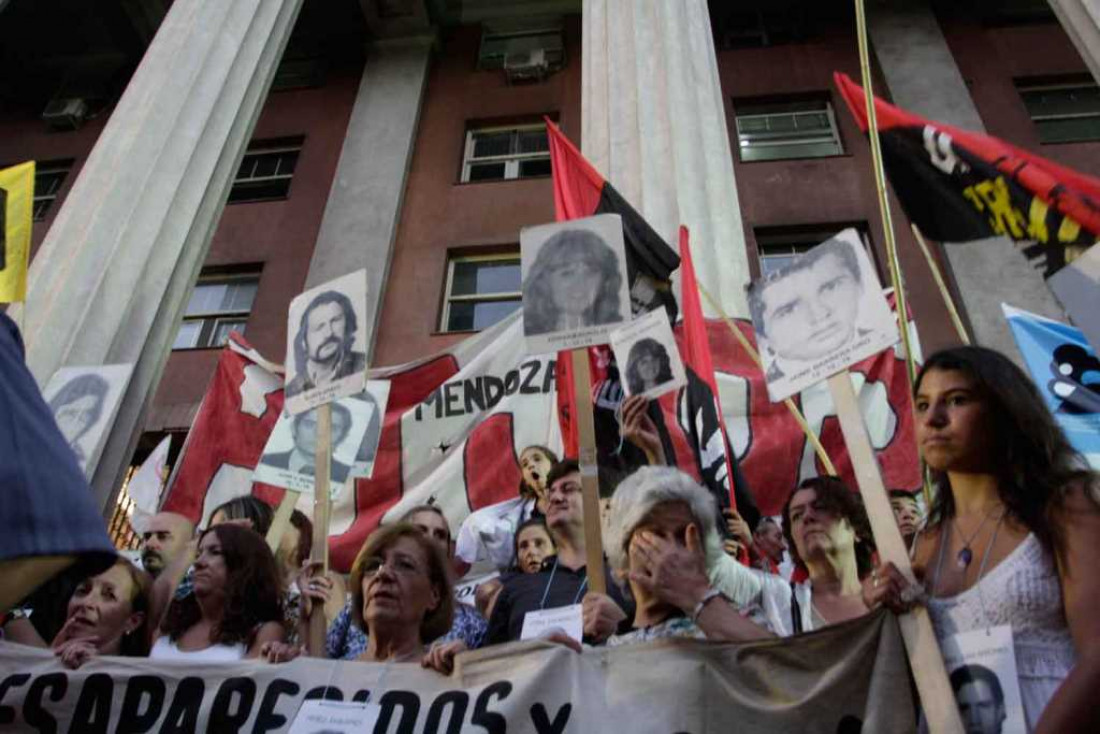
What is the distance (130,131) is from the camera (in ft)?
27.3

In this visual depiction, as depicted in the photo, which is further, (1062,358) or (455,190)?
(455,190)

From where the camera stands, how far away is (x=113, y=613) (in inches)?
140

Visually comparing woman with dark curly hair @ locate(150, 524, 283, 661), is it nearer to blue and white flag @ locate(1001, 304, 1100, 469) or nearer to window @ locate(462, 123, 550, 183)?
blue and white flag @ locate(1001, 304, 1100, 469)

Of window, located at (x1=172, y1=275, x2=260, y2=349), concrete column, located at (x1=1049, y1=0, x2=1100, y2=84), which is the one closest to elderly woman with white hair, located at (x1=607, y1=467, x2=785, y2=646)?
concrete column, located at (x1=1049, y1=0, x2=1100, y2=84)

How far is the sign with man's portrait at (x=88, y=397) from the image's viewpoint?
593 cm

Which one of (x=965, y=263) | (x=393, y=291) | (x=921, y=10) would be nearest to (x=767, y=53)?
(x=921, y=10)

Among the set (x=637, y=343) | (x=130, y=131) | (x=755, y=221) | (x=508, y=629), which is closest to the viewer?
(x=508, y=629)

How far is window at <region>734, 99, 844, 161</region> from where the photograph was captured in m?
11.9

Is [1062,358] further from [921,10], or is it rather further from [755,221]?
[921,10]

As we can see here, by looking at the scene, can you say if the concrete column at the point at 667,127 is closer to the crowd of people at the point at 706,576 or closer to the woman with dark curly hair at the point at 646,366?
the woman with dark curly hair at the point at 646,366

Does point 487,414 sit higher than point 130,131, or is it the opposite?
point 130,131

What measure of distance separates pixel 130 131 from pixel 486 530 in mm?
5827

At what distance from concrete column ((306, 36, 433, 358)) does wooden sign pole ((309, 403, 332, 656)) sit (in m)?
6.61

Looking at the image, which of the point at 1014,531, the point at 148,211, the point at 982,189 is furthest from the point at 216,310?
the point at 1014,531
